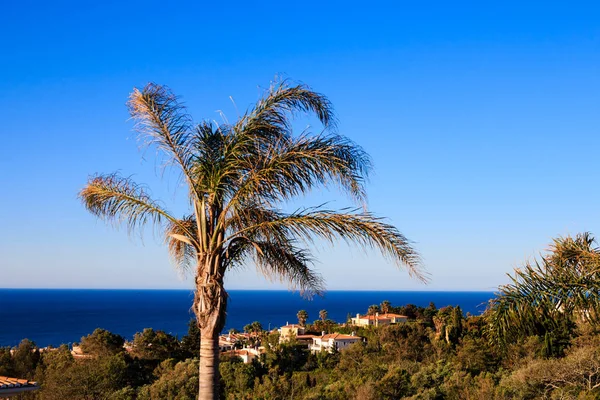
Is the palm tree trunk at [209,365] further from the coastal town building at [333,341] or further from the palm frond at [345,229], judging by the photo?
the coastal town building at [333,341]

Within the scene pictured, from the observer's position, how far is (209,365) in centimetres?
575

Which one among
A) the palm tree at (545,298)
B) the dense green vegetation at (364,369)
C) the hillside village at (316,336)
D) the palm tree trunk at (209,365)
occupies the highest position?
the palm tree at (545,298)

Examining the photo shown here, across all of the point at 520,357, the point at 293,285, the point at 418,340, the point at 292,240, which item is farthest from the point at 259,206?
the point at 418,340

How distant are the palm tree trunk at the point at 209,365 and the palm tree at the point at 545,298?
2680mm

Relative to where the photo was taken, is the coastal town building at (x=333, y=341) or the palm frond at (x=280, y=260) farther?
the coastal town building at (x=333, y=341)

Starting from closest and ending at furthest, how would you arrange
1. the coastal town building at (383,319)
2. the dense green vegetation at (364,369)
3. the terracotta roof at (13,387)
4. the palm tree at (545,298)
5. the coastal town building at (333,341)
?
the palm tree at (545,298), the terracotta roof at (13,387), the dense green vegetation at (364,369), the coastal town building at (333,341), the coastal town building at (383,319)

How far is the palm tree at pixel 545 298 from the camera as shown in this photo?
5.51 meters

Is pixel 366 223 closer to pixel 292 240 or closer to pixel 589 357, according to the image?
pixel 292 240

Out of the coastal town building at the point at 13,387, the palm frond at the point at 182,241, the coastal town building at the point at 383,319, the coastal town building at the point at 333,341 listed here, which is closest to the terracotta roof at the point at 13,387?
the coastal town building at the point at 13,387

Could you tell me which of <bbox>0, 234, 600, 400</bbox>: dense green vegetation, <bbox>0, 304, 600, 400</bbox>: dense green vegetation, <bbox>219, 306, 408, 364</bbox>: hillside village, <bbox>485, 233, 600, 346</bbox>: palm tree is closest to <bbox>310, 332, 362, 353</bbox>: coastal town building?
<bbox>219, 306, 408, 364</bbox>: hillside village

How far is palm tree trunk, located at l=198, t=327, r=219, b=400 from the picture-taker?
18.7 ft

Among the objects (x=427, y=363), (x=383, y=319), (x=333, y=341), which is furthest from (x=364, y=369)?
(x=383, y=319)

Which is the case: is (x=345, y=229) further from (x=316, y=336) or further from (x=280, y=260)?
(x=316, y=336)

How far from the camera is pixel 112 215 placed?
6.84 metres
